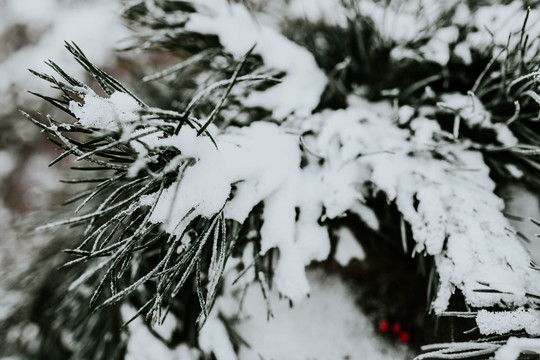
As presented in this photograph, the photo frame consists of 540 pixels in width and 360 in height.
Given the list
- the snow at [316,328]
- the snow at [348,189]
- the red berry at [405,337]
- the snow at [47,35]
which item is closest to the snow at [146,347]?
the snow at [316,328]

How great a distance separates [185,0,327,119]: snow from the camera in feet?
2.60

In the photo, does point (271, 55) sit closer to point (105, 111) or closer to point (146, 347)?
point (105, 111)

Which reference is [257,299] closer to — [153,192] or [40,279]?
[153,192]

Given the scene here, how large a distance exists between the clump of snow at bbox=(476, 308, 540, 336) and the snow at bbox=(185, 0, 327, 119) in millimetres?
524

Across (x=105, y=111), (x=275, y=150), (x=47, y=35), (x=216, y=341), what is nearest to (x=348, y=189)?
(x=275, y=150)

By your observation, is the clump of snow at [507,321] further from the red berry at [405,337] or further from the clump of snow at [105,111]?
the clump of snow at [105,111]

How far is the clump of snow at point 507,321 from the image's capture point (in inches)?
18.6

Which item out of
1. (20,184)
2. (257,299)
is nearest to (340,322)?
(257,299)

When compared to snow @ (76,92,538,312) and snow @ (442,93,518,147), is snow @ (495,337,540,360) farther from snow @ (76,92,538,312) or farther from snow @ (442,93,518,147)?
snow @ (442,93,518,147)

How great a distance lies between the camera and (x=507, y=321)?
0.48 meters

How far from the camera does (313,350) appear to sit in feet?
3.09

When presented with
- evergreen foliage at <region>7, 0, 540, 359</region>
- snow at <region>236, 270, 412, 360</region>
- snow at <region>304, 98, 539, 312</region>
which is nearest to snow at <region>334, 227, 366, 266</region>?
evergreen foliage at <region>7, 0, 540, 359</region>

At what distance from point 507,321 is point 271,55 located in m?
0.71

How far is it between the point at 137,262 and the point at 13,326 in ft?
2.71
